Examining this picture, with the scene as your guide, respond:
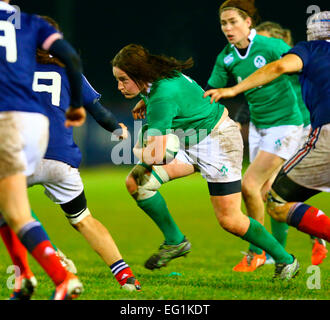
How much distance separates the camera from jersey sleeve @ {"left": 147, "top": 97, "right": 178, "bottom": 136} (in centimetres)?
473

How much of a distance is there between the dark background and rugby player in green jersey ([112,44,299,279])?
16.9 m

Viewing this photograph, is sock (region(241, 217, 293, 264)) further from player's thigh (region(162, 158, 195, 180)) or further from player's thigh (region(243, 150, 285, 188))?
player's thigh (region(243, 150, 285, 188))

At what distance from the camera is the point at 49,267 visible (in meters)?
3.62

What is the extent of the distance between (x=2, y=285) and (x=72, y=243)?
338 centimetres

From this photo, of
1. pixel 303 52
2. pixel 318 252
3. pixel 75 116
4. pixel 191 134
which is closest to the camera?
pixel 75 116

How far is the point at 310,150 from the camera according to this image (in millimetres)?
4484

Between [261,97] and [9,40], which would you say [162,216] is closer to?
[261,97]

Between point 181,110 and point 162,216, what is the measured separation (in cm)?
101

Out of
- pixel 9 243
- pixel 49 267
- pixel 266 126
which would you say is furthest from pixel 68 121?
pixel 266 126

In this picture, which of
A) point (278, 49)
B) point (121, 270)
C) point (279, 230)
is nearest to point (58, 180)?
point (121, 270)

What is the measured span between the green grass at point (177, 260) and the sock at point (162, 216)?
32cm

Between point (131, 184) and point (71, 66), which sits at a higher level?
point (71, 66)

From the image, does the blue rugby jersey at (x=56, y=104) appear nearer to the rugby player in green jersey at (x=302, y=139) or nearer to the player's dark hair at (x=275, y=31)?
the rugby player in green jersey at (x=302, y=139)
